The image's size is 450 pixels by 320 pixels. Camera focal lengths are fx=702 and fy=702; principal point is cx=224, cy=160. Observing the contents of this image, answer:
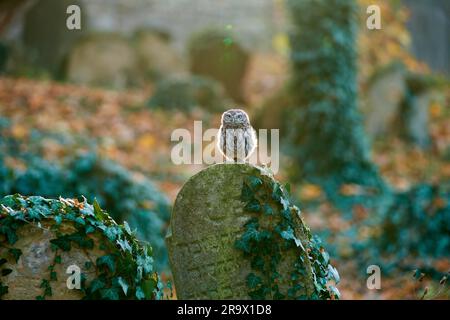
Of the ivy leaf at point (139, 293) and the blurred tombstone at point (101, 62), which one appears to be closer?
the ivy leaf at point (139, 293)

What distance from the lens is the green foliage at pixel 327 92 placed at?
11273mm

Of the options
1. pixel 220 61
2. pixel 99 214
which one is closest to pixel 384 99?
pixel 220 61

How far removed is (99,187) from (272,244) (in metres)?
3.88

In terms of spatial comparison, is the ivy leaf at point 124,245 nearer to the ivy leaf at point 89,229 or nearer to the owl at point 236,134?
the ivy leaf at point 89,229

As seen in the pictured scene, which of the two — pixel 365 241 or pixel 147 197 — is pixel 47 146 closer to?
pixel 147 197

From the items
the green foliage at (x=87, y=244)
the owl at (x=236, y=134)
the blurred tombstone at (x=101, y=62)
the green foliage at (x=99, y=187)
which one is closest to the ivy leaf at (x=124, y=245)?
the green foliage at (x=87, y=244)

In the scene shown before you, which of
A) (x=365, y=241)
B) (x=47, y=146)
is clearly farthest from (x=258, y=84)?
(x=365, y=241)

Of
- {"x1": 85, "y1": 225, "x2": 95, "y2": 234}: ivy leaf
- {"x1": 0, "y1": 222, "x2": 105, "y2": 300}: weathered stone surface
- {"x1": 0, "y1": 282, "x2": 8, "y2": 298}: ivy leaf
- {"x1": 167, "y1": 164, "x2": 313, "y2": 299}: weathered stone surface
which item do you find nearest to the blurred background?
{"x1": 167, "y1": 164, "x2": 313, "y2": 299}: weathered stone surface

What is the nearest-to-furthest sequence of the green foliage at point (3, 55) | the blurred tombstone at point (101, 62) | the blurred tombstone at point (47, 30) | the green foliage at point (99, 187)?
the green foliage at point (99, 187) < the green foliage at point (3, 55) < the blurred tombstone at point (101, 62) < the blurred tombstone at point (47, 30)

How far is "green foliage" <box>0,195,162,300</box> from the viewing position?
4.02 meters

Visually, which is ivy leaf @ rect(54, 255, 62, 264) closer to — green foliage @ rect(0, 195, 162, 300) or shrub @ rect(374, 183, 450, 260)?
green foliage @ rect(0, 195, 162, 300)

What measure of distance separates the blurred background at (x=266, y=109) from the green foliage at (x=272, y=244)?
0.92 meters

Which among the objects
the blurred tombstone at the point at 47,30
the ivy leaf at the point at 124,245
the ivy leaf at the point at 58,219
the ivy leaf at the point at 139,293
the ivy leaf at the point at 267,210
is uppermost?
the blurred tombstone at the point at 47,30

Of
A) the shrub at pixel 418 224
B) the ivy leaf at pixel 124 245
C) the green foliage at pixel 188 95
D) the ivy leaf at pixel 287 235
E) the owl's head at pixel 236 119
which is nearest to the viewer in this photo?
the ivy leaf at pixel 124 245
